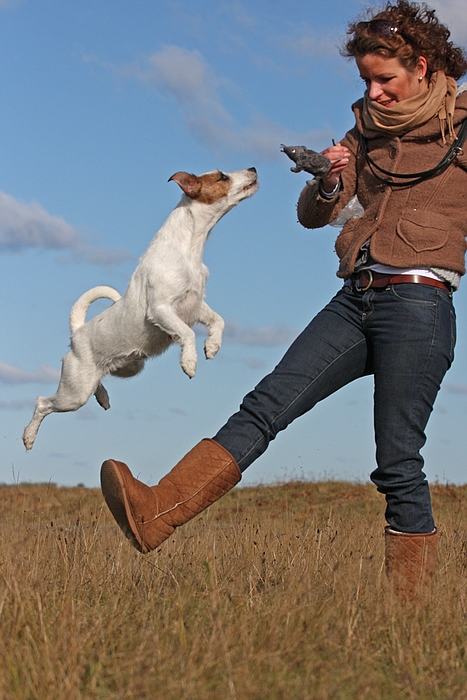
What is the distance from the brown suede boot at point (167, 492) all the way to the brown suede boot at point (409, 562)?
0.88m

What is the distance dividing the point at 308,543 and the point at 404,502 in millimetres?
1510

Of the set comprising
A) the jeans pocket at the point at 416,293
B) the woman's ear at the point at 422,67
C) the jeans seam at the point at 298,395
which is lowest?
the jeans seam at the point at 298,395

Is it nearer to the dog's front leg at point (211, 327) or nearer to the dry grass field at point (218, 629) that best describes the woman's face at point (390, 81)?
the dry grass field at point (218, 629)

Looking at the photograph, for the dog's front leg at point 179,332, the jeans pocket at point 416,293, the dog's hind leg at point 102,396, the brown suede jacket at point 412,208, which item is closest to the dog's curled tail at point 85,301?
the dog's hind leg at point 102,396

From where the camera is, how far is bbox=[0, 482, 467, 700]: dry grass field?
2758 millimetres

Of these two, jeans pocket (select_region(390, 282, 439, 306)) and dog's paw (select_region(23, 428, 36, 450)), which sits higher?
jeans pocket (select_region(390, 282, 439, 306))

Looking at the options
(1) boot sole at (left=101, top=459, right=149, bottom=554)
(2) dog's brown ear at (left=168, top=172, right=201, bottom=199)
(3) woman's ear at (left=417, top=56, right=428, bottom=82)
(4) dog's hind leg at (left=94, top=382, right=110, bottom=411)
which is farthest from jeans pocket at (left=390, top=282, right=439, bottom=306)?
(4) dog's hind leg at (left=94, top=382, right=110, bottom=411)

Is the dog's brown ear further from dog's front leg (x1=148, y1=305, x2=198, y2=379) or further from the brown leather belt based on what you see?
the brown leather belt

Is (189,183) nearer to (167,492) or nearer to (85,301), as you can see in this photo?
(85,301)

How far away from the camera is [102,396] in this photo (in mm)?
6832

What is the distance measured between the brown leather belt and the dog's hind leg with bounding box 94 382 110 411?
3.32 meters

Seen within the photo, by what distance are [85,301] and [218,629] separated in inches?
176

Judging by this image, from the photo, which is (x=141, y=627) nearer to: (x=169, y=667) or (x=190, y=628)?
(x=190, y=628)

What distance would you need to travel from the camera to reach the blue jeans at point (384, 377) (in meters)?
3.76
